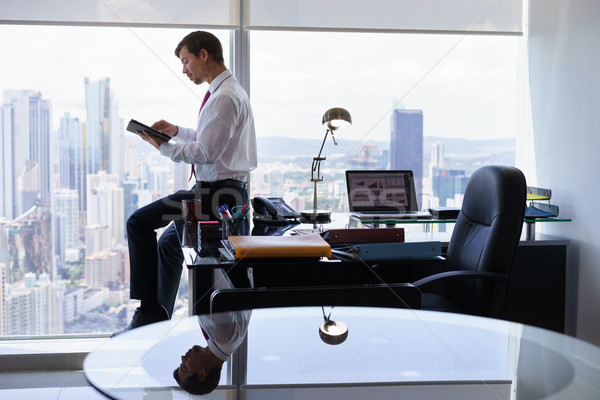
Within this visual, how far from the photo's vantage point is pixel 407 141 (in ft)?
12.9

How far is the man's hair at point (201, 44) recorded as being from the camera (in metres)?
3.30

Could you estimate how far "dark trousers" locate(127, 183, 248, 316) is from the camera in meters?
3.21

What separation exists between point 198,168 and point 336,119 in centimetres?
Answer: 75

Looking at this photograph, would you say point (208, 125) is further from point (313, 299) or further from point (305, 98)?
point (313, 299)

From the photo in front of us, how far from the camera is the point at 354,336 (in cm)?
146

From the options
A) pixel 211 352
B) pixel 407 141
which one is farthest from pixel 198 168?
pixel 211 352

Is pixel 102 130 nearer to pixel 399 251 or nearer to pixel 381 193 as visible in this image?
pixel 381 193

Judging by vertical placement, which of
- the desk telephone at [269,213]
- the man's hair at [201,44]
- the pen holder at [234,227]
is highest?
the man's hair at [201,44]

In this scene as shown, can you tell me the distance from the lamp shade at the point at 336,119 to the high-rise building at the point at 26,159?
155 centimetres

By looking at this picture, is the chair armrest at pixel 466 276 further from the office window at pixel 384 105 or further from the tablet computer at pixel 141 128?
the office window at pixel 384 105

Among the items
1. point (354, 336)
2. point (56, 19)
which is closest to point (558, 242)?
point (354, 336)

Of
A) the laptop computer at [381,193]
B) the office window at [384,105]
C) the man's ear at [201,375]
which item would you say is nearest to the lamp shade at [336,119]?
the laptop computer at [381,193]

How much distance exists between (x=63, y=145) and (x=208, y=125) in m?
1.01

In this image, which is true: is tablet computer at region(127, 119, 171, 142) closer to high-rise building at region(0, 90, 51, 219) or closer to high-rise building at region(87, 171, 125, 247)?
high-rise building at region(87, 171, 125, 247)
